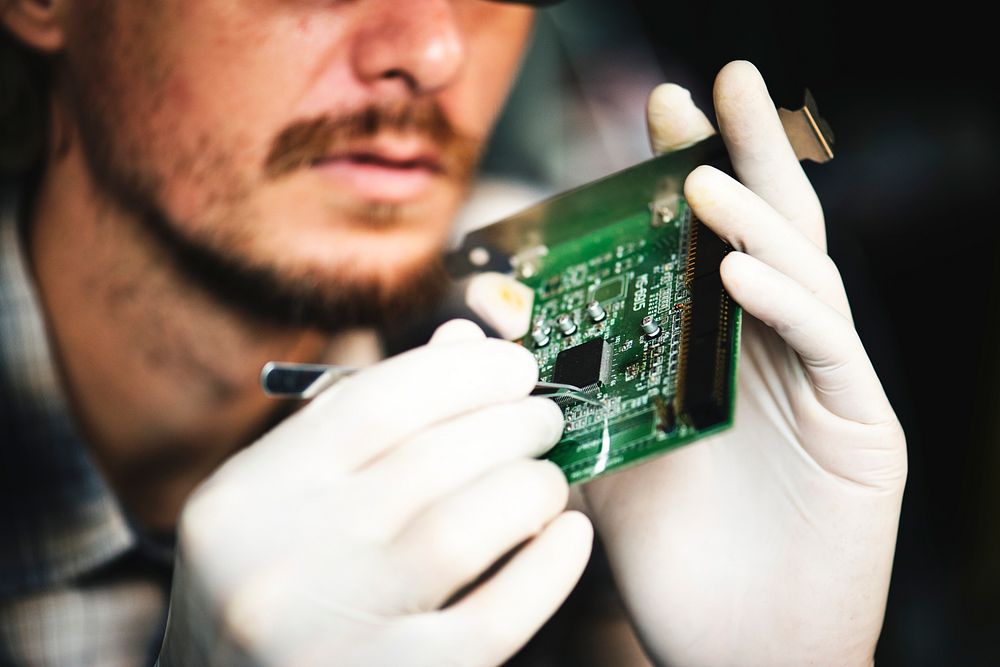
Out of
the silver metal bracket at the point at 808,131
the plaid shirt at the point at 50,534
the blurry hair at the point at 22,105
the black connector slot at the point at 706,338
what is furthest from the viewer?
the blurry hair at the point at 22,105

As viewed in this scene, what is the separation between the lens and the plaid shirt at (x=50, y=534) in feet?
4.19

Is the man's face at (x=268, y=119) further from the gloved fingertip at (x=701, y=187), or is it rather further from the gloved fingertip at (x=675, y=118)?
the gloved fingertip at (x=701, y=187)


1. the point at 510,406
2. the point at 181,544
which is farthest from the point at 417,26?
the point at 181,544

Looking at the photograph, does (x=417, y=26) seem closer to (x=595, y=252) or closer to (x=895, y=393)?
(x=595, y=252)

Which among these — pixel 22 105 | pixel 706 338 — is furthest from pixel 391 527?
pixel 22 105

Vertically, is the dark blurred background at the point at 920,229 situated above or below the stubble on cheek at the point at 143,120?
below

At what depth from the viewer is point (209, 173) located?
135cm

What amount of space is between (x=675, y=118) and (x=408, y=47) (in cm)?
49

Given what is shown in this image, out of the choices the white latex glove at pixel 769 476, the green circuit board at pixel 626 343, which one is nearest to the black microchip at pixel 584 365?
the green circuit board at pixel 626 343

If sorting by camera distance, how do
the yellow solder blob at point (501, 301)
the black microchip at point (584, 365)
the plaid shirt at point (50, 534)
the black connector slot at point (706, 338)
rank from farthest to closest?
the plaid shirt at point (50, 534), the yellow solder blob at point (501, 301), the black microchip at point (584, 365), the black connector slot at point (706, 338)

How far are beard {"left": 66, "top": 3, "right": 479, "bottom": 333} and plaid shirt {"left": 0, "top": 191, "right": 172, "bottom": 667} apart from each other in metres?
0.23

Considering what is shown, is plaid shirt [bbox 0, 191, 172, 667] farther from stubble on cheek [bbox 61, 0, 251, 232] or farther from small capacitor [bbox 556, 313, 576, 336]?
small capacitor [bbox 556, 313, 576, 336]

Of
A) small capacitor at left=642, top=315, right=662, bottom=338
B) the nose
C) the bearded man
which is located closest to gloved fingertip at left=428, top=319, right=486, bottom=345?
the bearded man

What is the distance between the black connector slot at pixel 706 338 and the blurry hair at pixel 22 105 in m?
1.20
